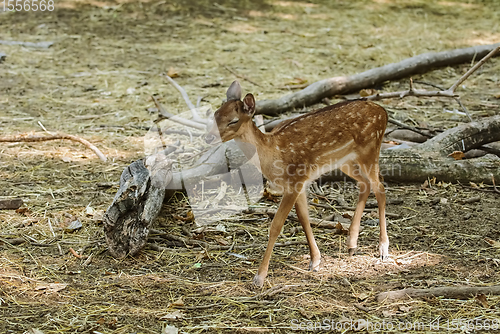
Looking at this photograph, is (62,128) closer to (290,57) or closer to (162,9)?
(290,57)

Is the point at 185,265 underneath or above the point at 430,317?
underneath

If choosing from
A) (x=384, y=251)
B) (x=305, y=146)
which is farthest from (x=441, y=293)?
(x=305, y=146)

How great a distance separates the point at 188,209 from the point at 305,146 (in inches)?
62.0

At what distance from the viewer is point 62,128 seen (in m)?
7.58

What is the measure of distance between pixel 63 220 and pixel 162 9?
8.81 meters

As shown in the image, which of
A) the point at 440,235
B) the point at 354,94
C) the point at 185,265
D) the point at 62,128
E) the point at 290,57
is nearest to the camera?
the point at 185,265

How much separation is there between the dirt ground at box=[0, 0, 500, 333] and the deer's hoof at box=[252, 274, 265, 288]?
0.17 ft

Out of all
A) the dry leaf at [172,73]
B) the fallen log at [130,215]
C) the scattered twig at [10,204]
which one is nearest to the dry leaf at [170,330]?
the fallen log at [130,215]

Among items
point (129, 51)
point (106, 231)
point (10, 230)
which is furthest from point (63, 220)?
point (129, 51)

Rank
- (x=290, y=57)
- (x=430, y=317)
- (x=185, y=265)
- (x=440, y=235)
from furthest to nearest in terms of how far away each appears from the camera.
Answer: (x=290, y=57), (x=440, y=235), (x=185, y=265), (x=430, y=317)

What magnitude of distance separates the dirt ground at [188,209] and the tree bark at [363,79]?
0.20 metres

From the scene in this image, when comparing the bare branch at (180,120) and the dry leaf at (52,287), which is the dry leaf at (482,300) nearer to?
the dry leaf at (52,287)

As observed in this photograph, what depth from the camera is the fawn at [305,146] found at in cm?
429

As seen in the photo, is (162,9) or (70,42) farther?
(162,9)
